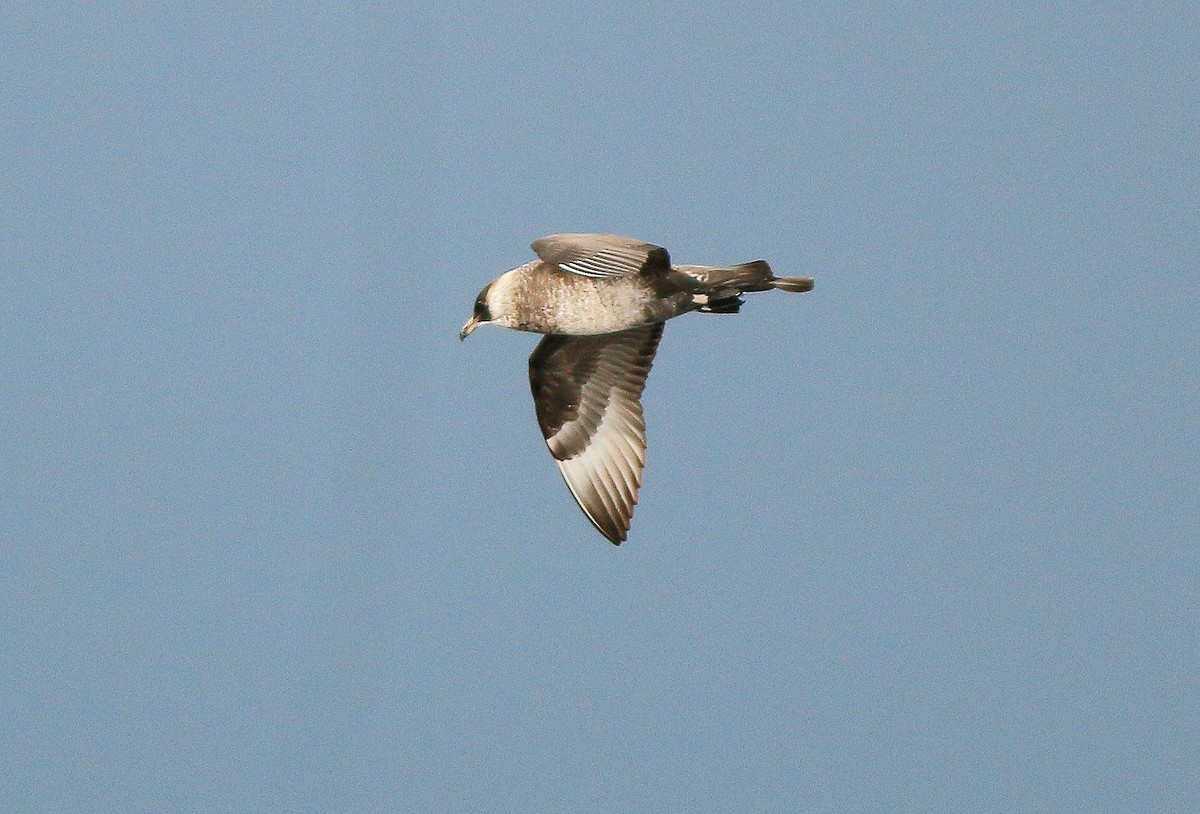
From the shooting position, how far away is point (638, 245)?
6.04 m

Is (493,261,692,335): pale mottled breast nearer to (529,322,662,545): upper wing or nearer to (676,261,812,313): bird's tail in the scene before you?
(676,261,812,313): bird's tail

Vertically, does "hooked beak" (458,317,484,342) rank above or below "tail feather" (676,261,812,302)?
below

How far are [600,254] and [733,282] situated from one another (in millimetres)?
563

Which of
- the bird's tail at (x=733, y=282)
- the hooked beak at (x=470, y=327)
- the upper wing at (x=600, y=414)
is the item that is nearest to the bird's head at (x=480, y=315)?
the hooked beak at (x=470, y=327)

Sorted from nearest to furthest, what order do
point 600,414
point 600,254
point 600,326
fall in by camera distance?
point 600,254 → point 600,326 → point 600,414

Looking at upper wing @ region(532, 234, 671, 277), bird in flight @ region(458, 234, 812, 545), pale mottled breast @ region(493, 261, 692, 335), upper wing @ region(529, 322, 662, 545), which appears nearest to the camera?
upper wing @ region(532, 234, 671, 277)

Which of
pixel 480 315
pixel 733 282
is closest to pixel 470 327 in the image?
pixel 480 315

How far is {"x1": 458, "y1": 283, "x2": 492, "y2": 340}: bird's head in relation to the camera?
6.43 m

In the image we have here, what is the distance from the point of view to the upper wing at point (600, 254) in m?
5.80

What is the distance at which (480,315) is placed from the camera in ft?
21.2

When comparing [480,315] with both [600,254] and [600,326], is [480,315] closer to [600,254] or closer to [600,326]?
[600,326]

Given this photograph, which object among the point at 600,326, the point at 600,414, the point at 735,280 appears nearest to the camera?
the point at 735,280

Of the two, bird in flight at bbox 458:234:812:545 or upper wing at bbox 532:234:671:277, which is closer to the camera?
upper wing at bbox 532:234:671:277

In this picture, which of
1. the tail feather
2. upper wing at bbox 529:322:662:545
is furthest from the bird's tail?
upper wing at bbox 529:322:662:545
